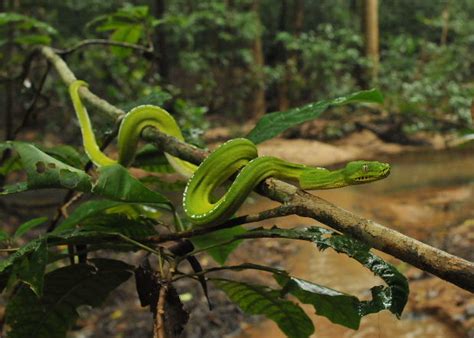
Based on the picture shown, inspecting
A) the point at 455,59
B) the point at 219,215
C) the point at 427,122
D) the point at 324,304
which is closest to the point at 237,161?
the point at 219,215

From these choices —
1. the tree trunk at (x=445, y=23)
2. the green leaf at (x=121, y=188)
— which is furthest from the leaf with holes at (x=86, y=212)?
the tree trunk at (x=445, y=23)

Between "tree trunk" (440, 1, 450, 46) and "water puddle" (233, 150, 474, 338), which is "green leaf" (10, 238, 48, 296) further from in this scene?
"tree trunk" (440, 1, 450, 46)

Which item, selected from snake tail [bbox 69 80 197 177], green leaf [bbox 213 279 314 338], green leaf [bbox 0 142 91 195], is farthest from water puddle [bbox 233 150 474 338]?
green leaf [bbox 0 142 91 195]

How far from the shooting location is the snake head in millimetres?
1238

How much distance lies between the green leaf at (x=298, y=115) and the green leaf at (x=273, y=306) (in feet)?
→ 1.28

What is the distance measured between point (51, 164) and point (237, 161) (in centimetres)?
43

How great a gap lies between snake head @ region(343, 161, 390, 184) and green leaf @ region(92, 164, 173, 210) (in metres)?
0.45

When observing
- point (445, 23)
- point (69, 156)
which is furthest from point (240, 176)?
point (445, 23)

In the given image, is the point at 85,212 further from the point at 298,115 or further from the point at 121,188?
the point at 298,115

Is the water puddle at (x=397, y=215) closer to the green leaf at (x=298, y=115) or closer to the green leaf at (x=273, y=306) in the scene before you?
the green leaf at (x=273, y=306)

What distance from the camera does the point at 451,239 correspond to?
4.82 metres

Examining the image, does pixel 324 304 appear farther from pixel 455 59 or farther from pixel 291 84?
pixel 455 59

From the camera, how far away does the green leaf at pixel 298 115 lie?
52.6 inches

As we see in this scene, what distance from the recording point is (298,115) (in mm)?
1409
